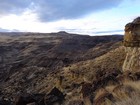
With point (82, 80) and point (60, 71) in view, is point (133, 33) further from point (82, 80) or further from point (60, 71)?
point (60, 71)

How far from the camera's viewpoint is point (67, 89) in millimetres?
28172

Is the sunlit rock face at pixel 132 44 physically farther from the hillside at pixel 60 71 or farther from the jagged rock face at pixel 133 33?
the hillside at pixel 60 71

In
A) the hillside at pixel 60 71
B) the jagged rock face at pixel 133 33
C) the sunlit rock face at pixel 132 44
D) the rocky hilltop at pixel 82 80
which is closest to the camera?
the rocky hilltop at pixel 82 80

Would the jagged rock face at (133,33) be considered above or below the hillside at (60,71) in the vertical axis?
above

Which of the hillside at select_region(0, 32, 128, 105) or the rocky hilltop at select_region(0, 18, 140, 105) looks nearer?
the rocky hilltop at select_region(0, 18, 140, 105)

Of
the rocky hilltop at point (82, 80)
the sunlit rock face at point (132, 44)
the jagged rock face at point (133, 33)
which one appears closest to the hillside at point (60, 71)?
the rocky hilltop at point (82, 80)

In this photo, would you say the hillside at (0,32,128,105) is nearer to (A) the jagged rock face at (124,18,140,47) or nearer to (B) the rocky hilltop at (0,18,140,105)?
(B) the rocky hilltop at (0,18,140,105)

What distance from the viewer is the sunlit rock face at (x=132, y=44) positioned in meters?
25.7

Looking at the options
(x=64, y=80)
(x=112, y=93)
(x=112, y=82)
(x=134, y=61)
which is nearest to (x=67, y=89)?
(x=64, y=80)

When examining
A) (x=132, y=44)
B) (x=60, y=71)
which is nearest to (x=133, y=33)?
(x=132, y=44)

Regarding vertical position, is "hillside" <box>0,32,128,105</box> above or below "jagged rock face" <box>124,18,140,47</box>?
below

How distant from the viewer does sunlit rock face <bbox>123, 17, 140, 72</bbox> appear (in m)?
25.7

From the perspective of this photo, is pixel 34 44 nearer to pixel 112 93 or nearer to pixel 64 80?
pixel 64 80

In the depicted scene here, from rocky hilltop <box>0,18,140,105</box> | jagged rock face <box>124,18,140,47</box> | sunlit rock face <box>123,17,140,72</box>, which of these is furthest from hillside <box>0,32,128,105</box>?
jagged rock face <box>124,18,140,47</box>
